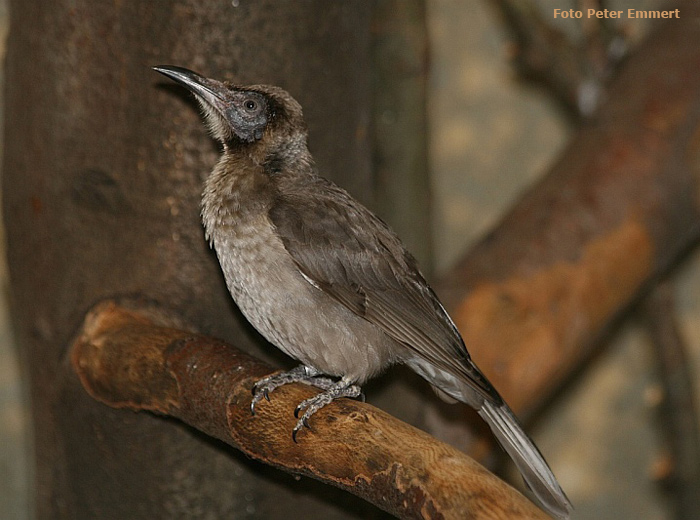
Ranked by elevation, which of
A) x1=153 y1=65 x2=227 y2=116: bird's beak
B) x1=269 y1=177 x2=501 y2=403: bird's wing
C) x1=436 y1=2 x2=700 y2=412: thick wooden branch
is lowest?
x1=269 y1=177 x2=501 y2=403: bird's wing

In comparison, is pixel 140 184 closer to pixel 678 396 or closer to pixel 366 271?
pixel 366 271

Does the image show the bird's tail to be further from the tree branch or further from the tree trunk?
the tree branch

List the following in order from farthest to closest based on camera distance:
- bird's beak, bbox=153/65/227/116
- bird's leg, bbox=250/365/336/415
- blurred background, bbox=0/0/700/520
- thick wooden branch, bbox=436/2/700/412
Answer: blurred background, bbox=0/0/700/520 → thick wooden branch, bbox=436/2/700/412 → bird's beak, bbox=153/65/227/116 → bird's leg, bbox=250/365/336/415

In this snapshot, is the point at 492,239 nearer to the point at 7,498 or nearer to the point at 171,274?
the point at 171,274

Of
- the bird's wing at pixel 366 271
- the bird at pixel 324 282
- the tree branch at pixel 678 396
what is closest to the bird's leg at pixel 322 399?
the bird at pixel 324 282

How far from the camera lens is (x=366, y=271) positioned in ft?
9.41

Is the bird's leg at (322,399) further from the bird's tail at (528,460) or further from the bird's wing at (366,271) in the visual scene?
the bird's tail at (528,460)

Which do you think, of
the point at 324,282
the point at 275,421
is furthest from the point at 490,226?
the point at 275,421

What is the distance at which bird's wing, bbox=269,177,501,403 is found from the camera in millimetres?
2791

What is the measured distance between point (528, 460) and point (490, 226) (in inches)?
103

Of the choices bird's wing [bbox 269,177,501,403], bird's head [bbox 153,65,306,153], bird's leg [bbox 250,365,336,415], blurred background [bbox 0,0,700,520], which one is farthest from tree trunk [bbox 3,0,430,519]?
blurred background [bbox 0,0,700,520]

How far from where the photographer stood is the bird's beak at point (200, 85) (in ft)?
9.34

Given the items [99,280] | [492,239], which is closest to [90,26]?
[99,280]

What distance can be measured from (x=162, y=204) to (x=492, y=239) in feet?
3.80
